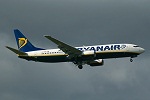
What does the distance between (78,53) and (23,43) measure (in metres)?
16.8

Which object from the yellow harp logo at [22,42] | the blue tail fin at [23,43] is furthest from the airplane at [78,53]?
the yellow harp logo at [22,42]

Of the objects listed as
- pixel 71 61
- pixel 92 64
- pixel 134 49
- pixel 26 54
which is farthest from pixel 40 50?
pixel 134 49

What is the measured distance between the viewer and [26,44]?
8256 cm

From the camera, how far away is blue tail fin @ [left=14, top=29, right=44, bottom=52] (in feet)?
267

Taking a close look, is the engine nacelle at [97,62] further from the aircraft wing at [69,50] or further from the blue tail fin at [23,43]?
the blue tail fin at [23,43]

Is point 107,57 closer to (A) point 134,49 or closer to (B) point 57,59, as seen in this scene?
(A) point 134,49

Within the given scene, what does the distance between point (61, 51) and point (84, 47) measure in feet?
18.6

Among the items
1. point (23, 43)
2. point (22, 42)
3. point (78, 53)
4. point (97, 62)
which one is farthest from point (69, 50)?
point (22, 42)

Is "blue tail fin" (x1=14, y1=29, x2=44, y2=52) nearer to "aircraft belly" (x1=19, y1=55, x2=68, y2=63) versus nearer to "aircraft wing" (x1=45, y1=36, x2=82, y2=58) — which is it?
"aircraft belly" (x1=19, y1=55, x2=68, y2=63)

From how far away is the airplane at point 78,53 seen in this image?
72.4 metres

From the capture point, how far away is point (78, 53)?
243 feet

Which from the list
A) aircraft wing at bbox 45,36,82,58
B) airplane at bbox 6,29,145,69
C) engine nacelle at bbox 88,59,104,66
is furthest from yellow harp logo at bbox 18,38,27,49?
engine nacelle at bbox 88,59,104,66

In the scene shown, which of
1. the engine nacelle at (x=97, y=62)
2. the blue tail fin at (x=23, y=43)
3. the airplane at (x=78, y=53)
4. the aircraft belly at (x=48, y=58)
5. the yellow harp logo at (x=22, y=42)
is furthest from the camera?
the yellow harp logo at (x=22, y=42)

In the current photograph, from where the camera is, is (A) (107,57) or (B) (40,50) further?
(B) (40,50)
